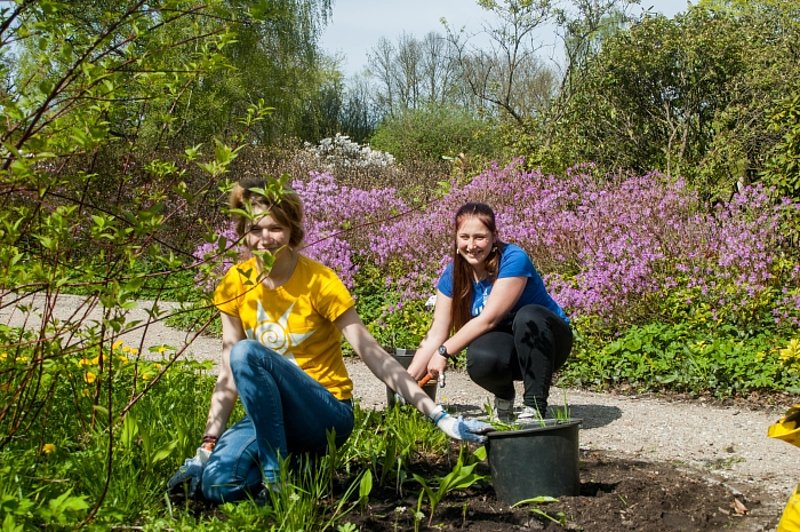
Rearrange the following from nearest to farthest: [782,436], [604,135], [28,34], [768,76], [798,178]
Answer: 1. [782,436]
2. [28,34]
3. [798,178]
4. [768,76]
5. [604,135]

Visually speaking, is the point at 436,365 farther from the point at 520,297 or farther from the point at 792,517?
the point at 792,517

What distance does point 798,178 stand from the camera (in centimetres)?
695

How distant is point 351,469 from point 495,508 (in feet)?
2.05

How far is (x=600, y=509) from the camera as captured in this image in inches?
118

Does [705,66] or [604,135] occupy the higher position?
[705,66]

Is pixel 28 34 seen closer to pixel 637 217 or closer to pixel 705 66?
pixel 637 217

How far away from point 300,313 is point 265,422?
1.38ft

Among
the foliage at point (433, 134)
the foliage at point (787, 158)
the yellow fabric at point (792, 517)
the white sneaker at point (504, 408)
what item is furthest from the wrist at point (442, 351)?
the foliage at point (433, 134)

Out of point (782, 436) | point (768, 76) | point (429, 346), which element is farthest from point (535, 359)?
point (768, 76)

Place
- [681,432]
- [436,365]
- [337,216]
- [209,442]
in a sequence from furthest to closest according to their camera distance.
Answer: [337,216] → [681,432] → [436,365] → [209,442]

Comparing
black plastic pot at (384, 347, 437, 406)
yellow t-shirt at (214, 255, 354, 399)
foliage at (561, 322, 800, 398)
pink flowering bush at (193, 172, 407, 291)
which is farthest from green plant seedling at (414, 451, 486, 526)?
pink flowering bush at (193, 172, 407, 291)

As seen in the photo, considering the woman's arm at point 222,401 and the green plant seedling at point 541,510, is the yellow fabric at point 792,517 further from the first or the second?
the woman's arm at point 222,401

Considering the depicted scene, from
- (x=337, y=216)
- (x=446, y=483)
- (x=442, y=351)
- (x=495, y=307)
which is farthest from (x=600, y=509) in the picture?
(x=337, y=216)

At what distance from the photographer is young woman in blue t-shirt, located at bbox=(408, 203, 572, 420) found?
13.7 ft
